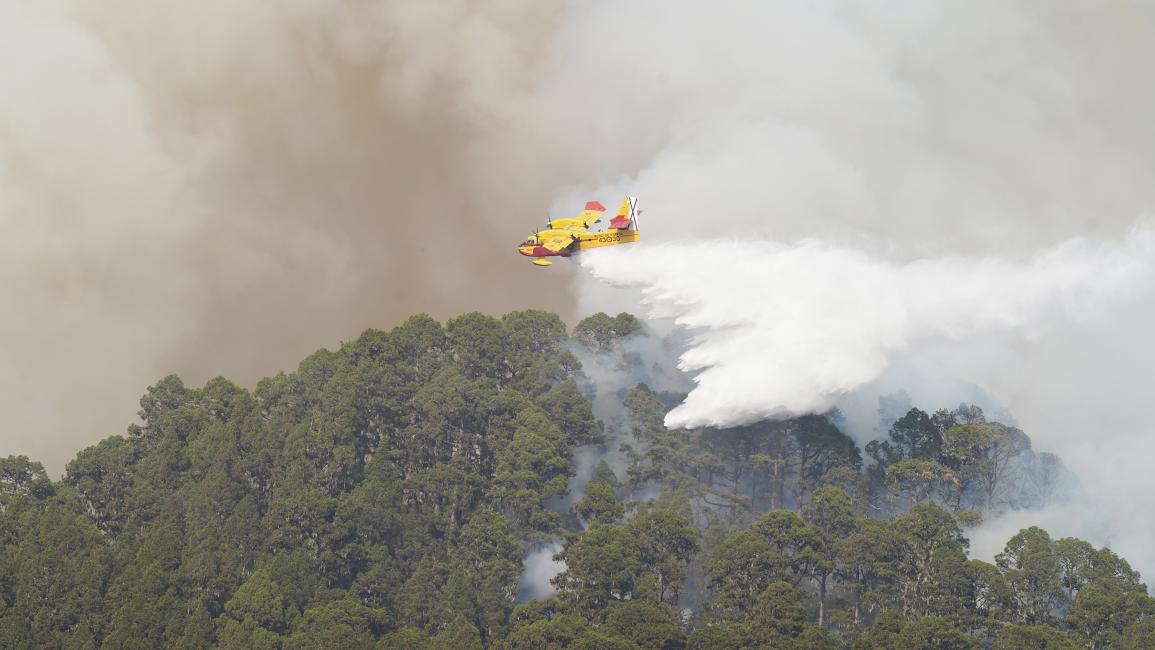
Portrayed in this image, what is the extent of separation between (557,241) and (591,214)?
19.7 ft

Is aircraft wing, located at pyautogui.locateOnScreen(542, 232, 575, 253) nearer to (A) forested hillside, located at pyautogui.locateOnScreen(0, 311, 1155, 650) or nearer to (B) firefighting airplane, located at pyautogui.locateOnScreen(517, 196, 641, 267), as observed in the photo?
(B) firefighting airplane, located at pyautogui.locateOnScreen(517, 196, 641, 267)

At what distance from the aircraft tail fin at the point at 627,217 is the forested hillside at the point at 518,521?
1446 cm

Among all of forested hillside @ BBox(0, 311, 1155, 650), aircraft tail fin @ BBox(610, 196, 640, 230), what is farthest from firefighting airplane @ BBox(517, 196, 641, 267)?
forested hillside @ BBox(0, 311, 1155, 650)

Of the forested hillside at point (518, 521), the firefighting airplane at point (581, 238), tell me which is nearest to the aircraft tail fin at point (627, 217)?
the firefighting airplane at point (581, 238)

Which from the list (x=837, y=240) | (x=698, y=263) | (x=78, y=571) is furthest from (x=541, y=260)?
(x=78, y=571)

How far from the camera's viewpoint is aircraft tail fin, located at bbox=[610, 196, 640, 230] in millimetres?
137000

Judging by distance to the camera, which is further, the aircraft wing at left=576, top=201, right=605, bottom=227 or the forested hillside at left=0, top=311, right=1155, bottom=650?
the aircraft wing at left=576, top=201, right=605, bottom=227

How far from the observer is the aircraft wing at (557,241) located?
137 meters

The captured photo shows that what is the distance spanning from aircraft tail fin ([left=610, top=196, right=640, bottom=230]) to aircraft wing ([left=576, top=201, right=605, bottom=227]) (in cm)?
331

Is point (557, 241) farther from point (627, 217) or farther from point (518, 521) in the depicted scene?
point (518, 521)

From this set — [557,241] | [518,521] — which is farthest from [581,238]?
[518,521]

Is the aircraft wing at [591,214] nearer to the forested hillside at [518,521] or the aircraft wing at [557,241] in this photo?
the aircraft wing at [557,241]

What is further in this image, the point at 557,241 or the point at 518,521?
the point at 518,521

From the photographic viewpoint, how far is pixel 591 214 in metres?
143
